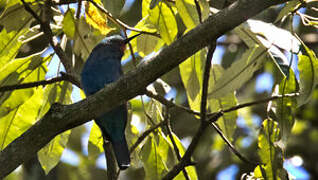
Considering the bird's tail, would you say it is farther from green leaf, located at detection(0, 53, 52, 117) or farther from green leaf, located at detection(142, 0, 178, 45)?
green leaf, located at detection(142, 0, 178, 45)

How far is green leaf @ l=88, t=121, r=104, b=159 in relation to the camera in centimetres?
401

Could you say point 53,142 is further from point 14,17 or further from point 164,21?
point 164,21

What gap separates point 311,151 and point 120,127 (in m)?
4.38

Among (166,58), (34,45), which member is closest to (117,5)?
(166,58)

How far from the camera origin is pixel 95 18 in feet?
11.7

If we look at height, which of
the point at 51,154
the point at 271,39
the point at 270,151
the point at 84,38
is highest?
the point at 84,38

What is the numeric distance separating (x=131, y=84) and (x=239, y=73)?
32.8 inches

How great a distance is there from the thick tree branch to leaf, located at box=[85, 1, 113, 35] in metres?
0.92

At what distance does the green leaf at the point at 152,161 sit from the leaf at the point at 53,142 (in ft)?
2.67

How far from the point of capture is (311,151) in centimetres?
777

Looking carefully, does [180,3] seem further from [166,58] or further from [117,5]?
[166,58]

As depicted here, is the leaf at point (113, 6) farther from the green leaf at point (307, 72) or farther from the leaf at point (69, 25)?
the green leaf at point (307, 72)

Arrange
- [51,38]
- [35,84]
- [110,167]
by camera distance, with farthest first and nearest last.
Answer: [51,38] < [110,167] < [35,84]

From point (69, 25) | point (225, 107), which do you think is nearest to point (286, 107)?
point (225, 107)
